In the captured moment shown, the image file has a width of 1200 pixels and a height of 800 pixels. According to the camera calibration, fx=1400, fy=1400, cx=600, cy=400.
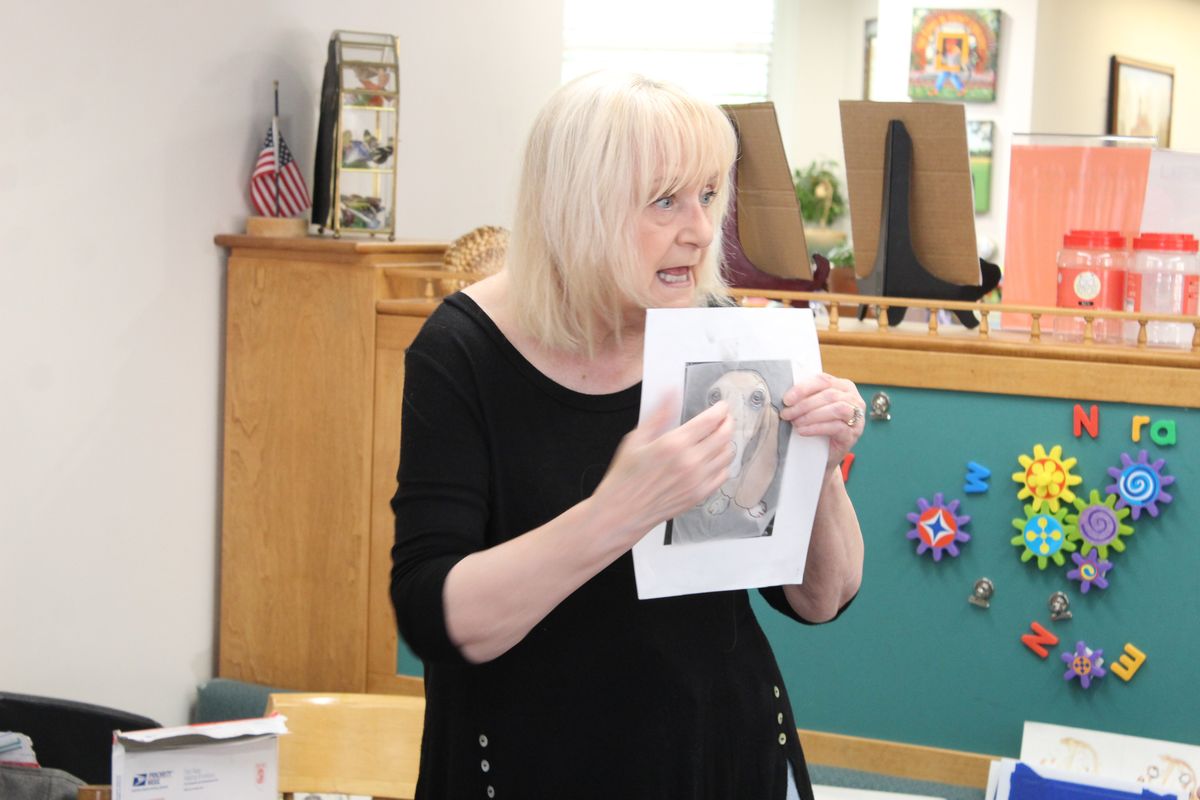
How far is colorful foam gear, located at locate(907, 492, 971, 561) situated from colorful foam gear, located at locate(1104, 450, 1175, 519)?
32cm

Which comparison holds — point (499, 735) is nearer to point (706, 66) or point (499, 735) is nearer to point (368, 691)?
point (368, 691)

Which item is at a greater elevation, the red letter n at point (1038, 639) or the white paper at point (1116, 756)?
the red letter n at point (1038, 639)

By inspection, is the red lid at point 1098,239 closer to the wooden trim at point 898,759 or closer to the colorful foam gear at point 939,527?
the colorful foam gear at point 939,527

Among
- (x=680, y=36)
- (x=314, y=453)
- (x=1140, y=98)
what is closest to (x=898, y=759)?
(x=314, y=453)

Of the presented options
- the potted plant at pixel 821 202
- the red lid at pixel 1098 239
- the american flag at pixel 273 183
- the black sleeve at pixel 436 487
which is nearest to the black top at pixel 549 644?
the black sleeve at pixel 436 487

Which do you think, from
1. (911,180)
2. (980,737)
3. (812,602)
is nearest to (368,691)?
(980,737)

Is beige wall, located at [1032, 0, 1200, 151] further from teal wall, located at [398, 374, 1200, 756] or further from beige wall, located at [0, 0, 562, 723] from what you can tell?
teal wall, located at [398, 374, 1200, 756]

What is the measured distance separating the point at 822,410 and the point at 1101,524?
1.71 meters

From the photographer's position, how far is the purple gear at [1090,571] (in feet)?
9.46

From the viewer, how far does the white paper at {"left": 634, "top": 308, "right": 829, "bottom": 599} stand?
1314 millimetres

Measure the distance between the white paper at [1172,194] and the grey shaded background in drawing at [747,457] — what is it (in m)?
1.94

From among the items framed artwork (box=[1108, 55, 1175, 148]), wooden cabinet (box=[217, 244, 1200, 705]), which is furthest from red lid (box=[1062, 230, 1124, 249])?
framed artwork (box=[1108, 55, 1175, 148])

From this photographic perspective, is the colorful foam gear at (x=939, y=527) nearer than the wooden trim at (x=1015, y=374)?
No

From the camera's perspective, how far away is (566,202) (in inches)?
53.6
